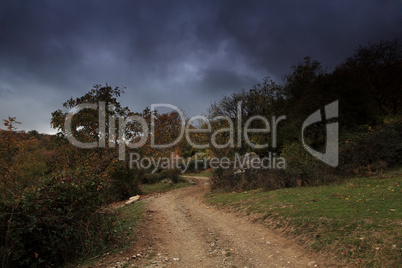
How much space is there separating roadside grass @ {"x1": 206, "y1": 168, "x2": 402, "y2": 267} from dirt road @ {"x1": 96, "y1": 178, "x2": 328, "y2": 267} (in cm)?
53

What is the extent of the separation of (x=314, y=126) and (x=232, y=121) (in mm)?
6943

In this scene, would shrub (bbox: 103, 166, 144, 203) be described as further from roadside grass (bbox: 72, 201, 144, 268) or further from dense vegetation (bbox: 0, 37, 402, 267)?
roadside grass (bbox: 72, 201, 144, 268)

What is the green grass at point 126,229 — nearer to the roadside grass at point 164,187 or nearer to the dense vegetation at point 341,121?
the dense vegetation at point 341,121

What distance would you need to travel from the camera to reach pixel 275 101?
24.4m

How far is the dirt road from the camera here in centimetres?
561

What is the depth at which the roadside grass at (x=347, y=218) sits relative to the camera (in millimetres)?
4803

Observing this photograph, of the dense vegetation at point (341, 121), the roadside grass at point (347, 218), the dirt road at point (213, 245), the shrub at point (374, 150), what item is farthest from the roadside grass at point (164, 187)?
the shrub at point (374, 150)

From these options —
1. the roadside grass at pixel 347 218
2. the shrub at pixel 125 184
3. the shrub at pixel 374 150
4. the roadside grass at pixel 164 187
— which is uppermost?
the shrub at pixel 374 150

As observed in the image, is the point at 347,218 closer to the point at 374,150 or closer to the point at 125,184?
the point at 374,150

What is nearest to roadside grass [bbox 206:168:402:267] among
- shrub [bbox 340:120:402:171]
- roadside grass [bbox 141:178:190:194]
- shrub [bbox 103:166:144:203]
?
shrub [bbox 340:120:402:171]

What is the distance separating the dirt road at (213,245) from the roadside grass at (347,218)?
53 centimetres

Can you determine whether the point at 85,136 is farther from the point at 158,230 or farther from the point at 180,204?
the point at 158,230

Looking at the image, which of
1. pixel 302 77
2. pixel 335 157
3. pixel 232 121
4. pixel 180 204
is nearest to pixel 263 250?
pixel 180 204

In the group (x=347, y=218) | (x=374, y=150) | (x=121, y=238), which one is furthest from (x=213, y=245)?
(x=374, y=150)
